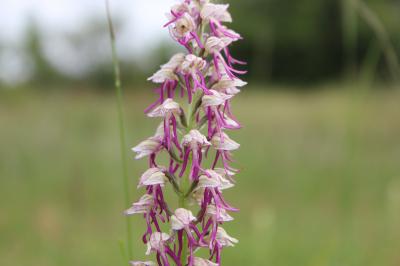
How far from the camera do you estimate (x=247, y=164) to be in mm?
10984

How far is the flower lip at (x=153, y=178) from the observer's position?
5.72 ft

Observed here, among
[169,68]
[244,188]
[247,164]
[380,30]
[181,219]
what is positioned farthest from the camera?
[247,164]

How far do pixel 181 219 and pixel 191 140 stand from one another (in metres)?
0.24

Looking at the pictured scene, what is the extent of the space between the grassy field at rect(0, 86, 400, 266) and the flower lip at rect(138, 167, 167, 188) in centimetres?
62

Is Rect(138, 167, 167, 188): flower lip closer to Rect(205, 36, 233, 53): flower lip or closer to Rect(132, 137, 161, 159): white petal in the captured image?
Rect(132, 137, 161, 159): white petal

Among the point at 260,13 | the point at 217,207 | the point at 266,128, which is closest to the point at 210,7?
the point at 217,207

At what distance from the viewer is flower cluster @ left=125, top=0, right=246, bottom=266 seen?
1.74m

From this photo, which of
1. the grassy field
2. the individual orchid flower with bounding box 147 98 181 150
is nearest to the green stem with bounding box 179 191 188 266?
the individual orchid flower with bounding box 147 98 181 150

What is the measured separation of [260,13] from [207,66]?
120ft

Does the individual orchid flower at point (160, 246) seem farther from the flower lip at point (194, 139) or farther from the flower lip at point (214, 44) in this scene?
the flower lip at point (214, 44)

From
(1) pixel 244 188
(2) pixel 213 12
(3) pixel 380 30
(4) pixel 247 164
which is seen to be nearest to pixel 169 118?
(2) pixel 213 12

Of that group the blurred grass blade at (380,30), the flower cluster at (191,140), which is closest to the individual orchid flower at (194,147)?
the flower cluster at (191,140)

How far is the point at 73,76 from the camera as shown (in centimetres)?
2038

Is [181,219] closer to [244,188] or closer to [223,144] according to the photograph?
[223,144]
